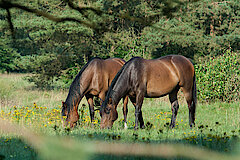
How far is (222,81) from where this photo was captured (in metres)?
12.1

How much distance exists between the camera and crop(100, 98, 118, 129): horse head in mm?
7435

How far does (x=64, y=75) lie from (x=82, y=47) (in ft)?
7.10

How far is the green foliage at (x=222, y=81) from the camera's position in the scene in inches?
Result: 476

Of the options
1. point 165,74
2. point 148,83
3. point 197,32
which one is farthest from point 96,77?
point 197,32

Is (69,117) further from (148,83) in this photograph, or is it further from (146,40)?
(146,40)

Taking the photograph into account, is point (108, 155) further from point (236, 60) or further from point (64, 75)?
point (64, 75)

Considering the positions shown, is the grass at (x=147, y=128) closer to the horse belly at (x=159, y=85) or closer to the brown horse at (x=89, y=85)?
the brown horse at (x=89, y=85)

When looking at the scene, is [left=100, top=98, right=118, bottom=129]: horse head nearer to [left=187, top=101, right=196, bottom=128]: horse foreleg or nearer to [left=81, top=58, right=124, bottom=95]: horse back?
[left=81, top=58, right=124, bottom=95]: horse back

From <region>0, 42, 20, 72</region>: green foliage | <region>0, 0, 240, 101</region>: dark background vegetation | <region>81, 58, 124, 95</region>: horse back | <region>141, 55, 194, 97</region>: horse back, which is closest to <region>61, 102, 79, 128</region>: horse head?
<region>81, 58, 124, 95</region>: horse back

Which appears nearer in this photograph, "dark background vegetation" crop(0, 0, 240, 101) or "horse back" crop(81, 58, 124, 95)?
"horse back" crop(81, 58, 124, 95)

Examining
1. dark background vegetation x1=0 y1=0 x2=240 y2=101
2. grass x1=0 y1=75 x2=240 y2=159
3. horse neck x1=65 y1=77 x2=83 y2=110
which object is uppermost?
dark background vegetation x1=0 y1=0 x2=240 y2=101

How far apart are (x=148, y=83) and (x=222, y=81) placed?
5.32m

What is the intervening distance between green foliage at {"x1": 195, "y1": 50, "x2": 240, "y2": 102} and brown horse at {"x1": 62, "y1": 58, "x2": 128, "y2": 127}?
193 inches

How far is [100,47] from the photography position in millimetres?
17234
